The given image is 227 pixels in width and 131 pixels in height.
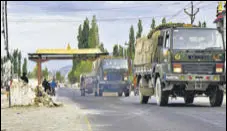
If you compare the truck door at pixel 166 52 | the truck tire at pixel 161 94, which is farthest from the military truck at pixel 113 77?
the truck door at pixel 166 52

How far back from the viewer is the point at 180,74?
2359 centimetres

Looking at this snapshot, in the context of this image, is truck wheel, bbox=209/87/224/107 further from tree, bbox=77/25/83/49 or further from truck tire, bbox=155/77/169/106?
tree, bbox=77/25/83/49

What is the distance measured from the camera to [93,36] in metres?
124

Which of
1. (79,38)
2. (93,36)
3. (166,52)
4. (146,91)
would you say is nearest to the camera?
(166,52)

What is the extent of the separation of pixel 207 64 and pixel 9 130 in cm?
1182

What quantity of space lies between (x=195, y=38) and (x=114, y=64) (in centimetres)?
2141

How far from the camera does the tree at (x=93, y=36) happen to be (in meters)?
122

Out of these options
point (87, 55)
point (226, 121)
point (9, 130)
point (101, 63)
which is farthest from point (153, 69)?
point (87, 55)

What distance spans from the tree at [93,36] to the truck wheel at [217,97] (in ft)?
317

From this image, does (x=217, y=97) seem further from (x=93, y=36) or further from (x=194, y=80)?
(x=93, y=36)

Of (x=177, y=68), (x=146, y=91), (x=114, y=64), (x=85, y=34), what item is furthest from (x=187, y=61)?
(x=85, y=34)

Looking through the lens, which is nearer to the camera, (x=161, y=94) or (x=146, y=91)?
(x=161, y=94)

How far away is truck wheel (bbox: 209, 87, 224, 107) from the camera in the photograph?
2452 cm

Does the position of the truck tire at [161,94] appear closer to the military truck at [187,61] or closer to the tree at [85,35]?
the military truck at [187,61]
